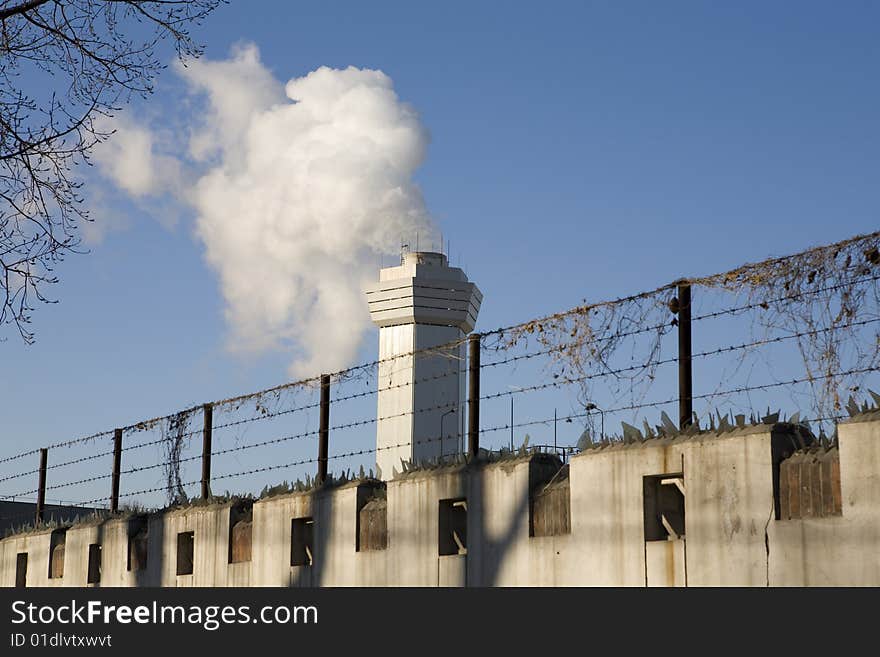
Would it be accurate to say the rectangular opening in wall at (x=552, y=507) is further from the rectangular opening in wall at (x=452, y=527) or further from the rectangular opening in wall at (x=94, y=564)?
the rectangular opening in wall at (x=94, y=564)

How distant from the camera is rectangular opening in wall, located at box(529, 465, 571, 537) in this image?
43.2 feet

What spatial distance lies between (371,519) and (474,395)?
88.1 inches

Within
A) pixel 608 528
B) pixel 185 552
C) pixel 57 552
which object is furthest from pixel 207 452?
pixel 608 528

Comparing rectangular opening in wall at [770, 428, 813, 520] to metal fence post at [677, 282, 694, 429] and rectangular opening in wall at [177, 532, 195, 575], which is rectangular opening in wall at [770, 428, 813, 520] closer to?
metal fence post at [677, 282, 694, 429]

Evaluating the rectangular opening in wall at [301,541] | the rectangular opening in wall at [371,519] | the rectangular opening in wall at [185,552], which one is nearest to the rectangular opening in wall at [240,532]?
the rectangular opening in wall at [301,541]

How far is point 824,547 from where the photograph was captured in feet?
34.5

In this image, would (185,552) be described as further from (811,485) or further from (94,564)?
(811,485)

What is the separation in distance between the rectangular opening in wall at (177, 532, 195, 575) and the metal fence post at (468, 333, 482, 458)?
248 inches

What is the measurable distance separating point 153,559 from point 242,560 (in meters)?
2.39

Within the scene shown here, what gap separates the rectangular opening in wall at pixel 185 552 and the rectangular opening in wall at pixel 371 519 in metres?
4.21

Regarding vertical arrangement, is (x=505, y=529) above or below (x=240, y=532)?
below

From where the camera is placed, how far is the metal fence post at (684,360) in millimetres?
12242

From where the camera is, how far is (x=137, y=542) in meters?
20.3
